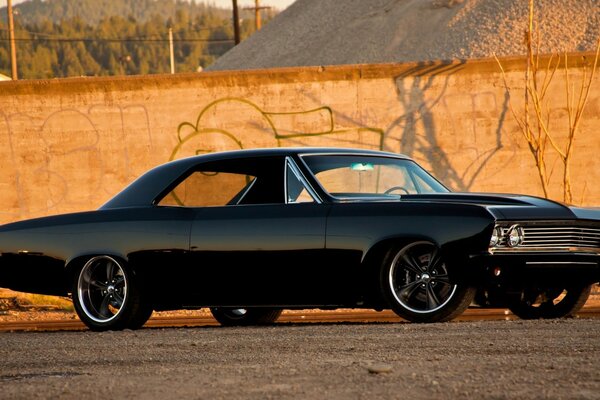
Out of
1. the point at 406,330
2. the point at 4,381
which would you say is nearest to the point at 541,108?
the point at 406,330

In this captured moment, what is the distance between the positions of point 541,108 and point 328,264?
43.6 feet

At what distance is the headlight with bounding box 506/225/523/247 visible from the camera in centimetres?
785

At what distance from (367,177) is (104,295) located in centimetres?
216

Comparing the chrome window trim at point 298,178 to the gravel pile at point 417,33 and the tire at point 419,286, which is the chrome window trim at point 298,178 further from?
the gravel pile at point 417,33

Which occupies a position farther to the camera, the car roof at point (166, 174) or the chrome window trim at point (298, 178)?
the car roof at point (166, 174)

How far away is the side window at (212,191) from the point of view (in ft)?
28.9

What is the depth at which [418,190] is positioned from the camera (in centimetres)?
887

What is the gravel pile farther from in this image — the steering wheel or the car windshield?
the steering wheel

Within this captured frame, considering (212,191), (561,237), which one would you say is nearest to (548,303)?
(561,237)

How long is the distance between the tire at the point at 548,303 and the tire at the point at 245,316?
206 centimetres

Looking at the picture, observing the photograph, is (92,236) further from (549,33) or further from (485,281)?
(549,33)

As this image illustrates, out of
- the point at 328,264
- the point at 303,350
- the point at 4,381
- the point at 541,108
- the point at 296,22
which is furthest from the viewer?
the point at 296,22

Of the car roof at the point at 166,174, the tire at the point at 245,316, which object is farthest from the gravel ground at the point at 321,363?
the tire at the point at 245,316

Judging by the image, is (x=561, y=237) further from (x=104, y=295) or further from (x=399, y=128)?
(x=399, y=128)
